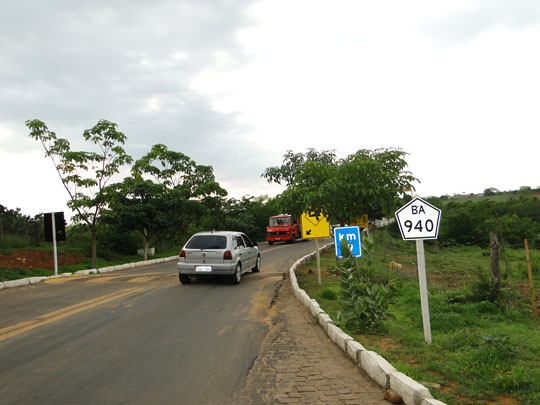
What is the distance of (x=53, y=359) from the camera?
547cm

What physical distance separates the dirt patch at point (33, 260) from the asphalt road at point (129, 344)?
564cm

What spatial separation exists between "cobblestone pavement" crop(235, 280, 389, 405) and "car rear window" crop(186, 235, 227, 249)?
18.8 ft

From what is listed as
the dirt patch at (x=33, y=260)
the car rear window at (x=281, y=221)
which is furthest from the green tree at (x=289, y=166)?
the dirt patch at (x=33, y=260)

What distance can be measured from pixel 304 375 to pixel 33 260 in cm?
1706

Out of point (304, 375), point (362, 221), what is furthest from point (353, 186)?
point (304, 375)

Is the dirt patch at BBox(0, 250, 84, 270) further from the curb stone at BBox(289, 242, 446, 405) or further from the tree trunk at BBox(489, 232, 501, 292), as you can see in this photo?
the tree trunk at BBox(489, 232, 501, 292)

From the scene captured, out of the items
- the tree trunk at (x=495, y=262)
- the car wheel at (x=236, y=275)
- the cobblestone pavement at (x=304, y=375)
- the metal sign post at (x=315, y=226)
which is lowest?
the cobblestone pavement at (x=304, y=375)

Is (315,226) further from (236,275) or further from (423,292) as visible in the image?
(423,292)

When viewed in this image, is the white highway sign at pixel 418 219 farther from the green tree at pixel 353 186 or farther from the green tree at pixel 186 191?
the green tree at pixel 186 191

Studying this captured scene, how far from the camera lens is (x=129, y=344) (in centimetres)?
618

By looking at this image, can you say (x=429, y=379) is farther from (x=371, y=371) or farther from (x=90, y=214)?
(x=90, y=214)

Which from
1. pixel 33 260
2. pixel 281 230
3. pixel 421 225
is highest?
pixel 421 225

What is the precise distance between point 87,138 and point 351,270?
1584 centimetres

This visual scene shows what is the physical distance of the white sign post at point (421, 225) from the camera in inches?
224
